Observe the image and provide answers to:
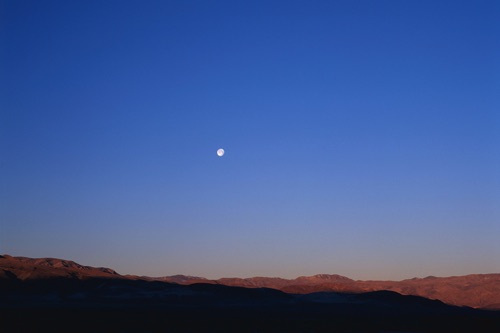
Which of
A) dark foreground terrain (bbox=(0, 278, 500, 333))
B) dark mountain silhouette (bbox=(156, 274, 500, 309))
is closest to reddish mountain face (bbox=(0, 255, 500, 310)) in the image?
dark mountain silhouette (bbox=(156, 274, 500, 309))

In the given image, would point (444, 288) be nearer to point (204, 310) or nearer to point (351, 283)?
point (351, 283)

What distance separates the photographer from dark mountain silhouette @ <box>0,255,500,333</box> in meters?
51.7

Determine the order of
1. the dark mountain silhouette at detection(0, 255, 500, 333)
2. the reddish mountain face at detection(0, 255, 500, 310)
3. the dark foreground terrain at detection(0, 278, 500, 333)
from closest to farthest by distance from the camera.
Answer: the dark foreground terrain at detection(0, 278, 500, 333)
the dark mountain silhouette at detection(0, 255, 500, 333)
the reddish mountain face at detection(0, 255, 500, 310)

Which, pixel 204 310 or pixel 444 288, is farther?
pixel 444 288

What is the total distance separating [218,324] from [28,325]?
51.0ft

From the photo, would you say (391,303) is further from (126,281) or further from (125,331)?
(125,331)

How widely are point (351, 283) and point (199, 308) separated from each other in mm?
79617

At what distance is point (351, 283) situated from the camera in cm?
14875

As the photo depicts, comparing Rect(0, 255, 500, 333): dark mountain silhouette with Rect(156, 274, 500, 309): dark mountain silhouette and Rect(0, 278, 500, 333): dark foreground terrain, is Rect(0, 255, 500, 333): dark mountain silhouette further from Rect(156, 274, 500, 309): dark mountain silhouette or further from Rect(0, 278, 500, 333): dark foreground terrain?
Rect(156, 274, 500, 309): dark mountain silhouette

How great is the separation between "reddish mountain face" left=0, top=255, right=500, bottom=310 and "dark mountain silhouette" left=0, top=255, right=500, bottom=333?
2.11 feet

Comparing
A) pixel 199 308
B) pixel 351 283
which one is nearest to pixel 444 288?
pixel 351 283

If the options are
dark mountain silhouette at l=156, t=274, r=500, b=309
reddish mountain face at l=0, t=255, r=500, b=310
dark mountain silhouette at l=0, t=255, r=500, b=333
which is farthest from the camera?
dark mountain silhouette at l=156, t=274, r=500, b=309

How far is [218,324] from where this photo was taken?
51250 millimetres

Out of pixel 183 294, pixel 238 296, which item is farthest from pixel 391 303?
pixel 183 294
